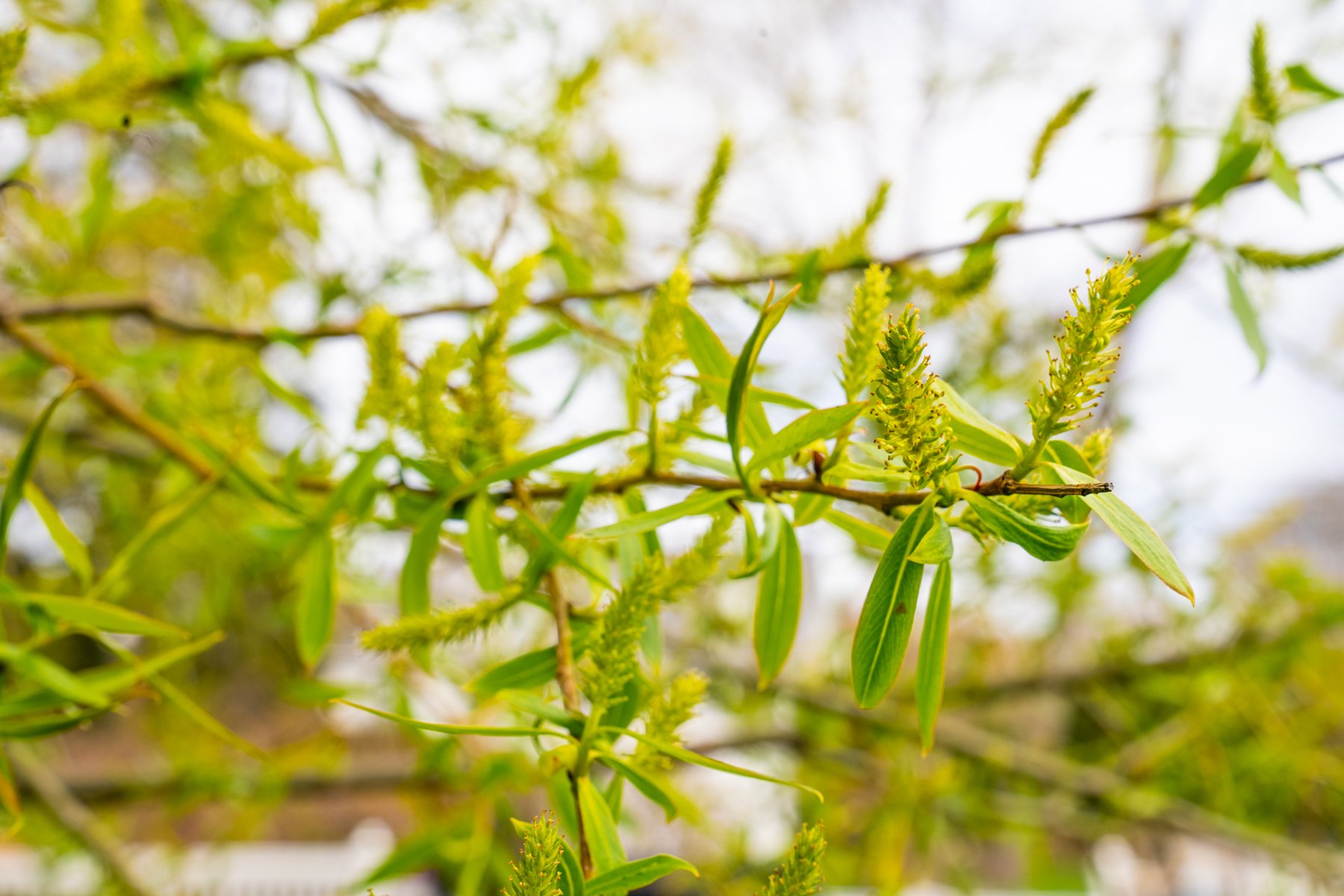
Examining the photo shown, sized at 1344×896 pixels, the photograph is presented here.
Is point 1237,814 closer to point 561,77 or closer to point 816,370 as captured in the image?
point 816,370

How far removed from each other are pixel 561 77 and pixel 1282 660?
28.4 inches

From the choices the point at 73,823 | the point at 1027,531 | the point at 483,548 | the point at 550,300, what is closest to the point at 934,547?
the point at 1027,531

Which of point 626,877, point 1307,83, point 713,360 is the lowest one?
point 626,877

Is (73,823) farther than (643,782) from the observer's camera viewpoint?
Yes

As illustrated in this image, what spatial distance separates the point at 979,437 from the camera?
→ 0.15m

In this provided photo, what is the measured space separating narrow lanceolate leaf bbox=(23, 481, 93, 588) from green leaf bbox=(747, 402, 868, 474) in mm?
211

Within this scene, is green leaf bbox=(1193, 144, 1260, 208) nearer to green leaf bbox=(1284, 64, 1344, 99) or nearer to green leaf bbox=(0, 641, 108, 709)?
green leaf bbox=(1284, 64, 1344, 99)

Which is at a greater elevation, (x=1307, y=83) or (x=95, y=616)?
(x=1307, y=83)

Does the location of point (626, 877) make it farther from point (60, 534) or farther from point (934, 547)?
point (60, 534)

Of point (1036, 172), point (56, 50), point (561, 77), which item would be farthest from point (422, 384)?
point (56, 50)

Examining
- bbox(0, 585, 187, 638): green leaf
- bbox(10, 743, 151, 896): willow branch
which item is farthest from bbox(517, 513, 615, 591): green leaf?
bbox(10, 743, 151, 896): willow branch

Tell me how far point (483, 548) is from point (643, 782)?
2.8 inches

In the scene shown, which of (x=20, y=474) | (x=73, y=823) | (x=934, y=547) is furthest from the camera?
(x=73, y=823)

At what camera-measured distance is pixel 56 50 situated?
958 mm
